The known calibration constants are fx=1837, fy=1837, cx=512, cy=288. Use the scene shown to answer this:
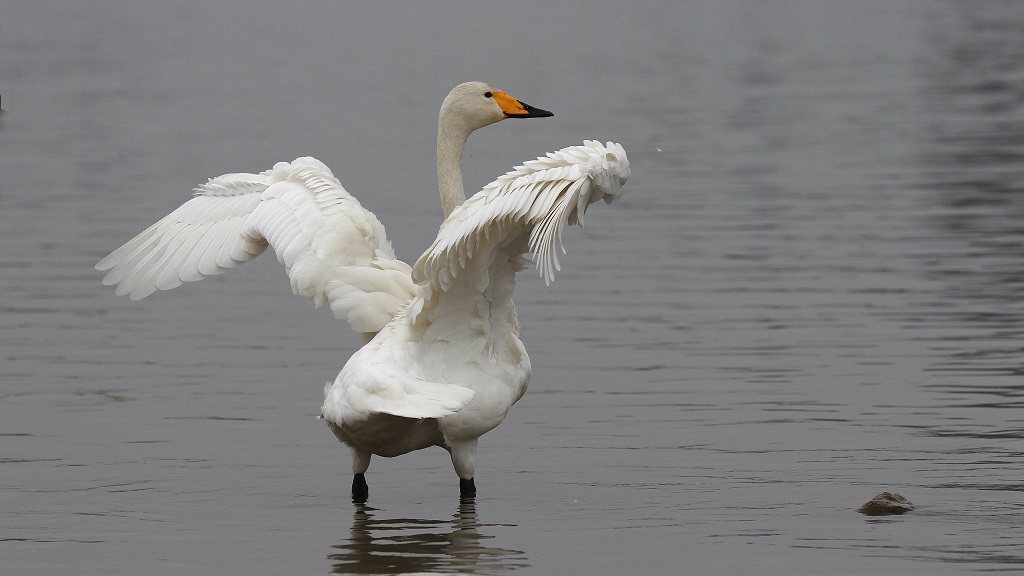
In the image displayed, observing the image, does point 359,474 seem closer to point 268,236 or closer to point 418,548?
point 418,548

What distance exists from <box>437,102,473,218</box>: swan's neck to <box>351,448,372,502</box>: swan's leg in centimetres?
151

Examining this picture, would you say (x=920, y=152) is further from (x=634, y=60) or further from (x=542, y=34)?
(x=542, y=34)

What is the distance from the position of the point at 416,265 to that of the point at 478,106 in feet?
5.84

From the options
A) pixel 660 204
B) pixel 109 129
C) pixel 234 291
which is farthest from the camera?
pixel 109 129

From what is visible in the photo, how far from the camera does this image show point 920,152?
26.4 metres

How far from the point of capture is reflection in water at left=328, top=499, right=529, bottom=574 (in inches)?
341

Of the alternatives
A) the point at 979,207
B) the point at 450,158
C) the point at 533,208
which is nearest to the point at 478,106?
the point at 450,158

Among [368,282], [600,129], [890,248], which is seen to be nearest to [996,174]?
[890,248]

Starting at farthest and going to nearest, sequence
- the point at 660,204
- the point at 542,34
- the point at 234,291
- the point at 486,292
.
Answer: the point at 542,34 < the point at 660,204 < the point at 234,291 < the point at 486,292

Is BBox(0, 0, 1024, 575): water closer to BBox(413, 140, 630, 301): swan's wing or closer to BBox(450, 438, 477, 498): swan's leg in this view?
BBox(450, 438, 477, 498): swan's leg

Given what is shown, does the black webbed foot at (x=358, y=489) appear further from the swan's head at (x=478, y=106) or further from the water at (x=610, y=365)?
the swan's head at (x=478, y=106)

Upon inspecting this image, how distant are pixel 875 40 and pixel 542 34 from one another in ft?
61.0

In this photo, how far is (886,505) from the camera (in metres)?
9.28

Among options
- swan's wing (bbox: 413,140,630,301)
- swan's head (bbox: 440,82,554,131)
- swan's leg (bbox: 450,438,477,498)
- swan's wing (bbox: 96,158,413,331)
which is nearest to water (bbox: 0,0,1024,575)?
Answer: swan's leg (bbox: 450,438,477,498)
